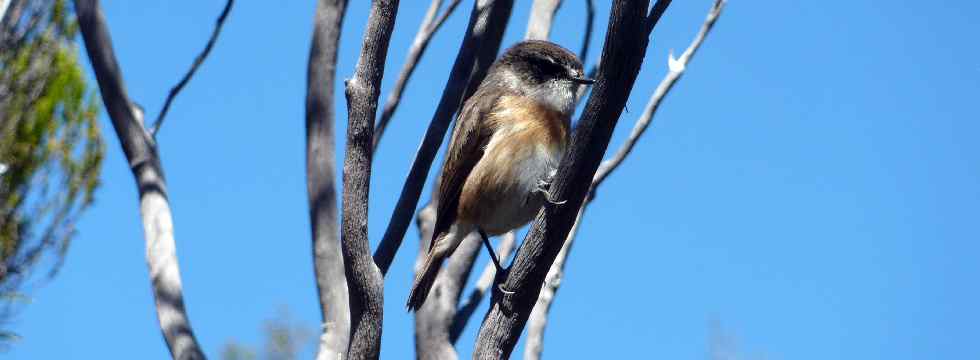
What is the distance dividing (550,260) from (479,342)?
55cm

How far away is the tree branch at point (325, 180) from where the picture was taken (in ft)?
19.3

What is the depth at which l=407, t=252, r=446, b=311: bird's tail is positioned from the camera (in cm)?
618

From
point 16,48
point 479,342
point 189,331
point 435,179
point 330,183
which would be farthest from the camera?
point 16,48

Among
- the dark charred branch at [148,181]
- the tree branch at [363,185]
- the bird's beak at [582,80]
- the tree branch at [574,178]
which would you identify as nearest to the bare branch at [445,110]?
the bird's beak at [582,80]

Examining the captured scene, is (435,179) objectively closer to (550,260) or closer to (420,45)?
(420,45)

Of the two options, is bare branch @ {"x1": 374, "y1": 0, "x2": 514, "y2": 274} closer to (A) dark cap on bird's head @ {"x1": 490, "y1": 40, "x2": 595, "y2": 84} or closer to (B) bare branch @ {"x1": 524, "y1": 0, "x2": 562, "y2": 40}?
(A) dark cap on bird's head @ {"x1": 490, "y1": 40, "x2": 595, "y2": 84}

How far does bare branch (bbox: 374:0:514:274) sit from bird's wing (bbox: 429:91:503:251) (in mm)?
294

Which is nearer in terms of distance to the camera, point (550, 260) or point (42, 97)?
point (550, 260)

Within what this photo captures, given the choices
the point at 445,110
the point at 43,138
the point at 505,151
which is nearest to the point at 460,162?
the point at 505,151

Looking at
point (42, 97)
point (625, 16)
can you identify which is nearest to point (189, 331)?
point (625, 16)

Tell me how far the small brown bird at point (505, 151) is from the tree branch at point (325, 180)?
18.5 inches

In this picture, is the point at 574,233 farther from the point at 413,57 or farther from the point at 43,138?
the point at 43,138

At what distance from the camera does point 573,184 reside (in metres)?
4.55

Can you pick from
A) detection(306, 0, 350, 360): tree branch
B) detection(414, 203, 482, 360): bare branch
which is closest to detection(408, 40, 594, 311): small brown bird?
detection(414, 203, 482, 360): bare branch
